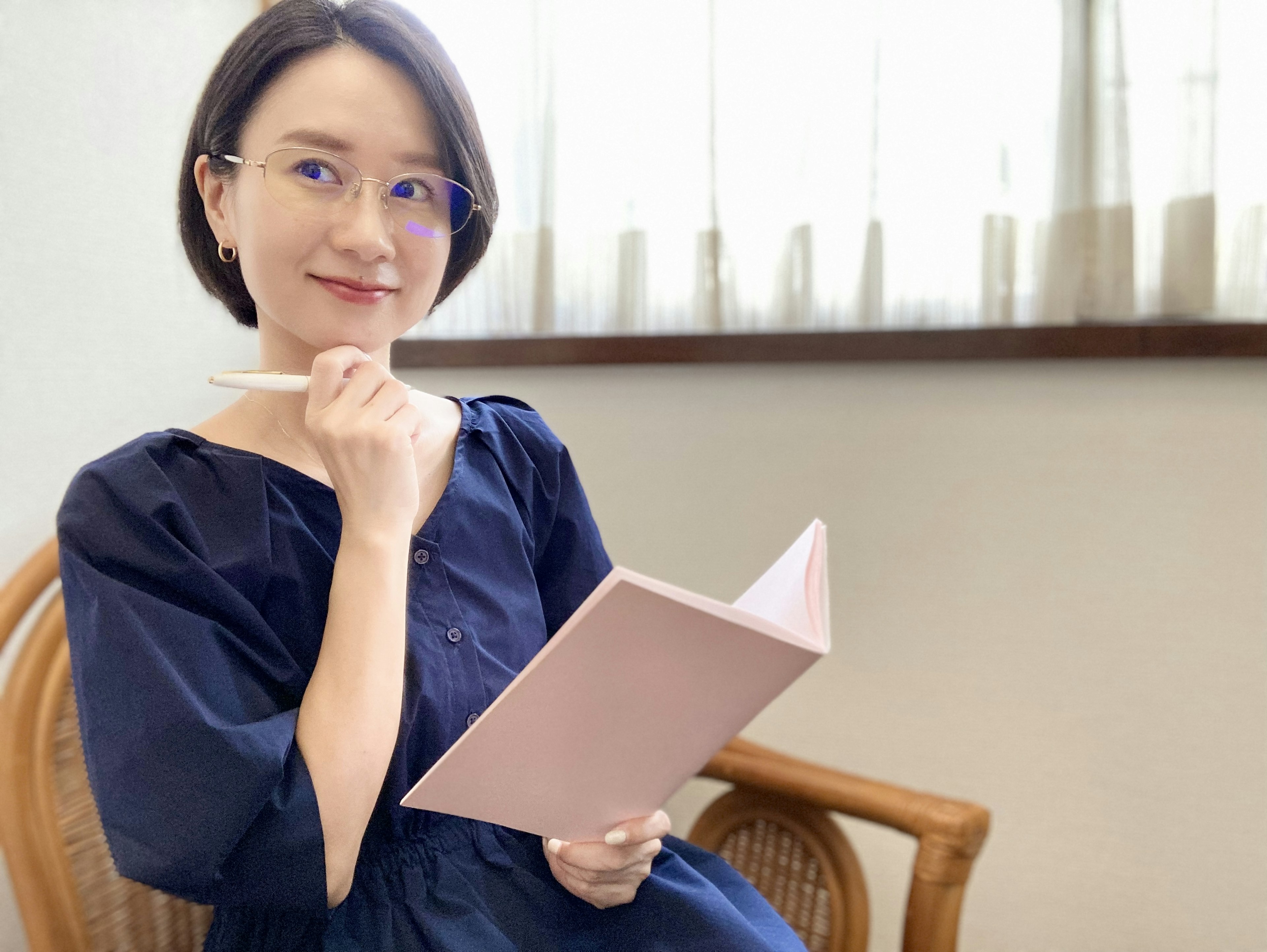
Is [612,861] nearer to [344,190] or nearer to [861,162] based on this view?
[344,190]

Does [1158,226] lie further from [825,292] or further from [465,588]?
[465,588]

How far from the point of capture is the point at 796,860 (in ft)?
3.65

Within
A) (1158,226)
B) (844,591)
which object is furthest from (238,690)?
(1158,226)

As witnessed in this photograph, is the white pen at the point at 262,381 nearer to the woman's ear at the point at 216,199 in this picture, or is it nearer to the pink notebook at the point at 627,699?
the woman's ear at the point at 216,199

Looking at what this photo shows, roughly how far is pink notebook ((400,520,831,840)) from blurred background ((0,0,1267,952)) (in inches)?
27.8

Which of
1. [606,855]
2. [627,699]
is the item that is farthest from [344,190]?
[606,855]

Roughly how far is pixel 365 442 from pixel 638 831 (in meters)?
0.36

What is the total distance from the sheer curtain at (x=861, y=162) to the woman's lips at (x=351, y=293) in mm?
666

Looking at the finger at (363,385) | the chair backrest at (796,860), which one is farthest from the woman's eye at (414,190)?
the chair backrest at (796,860)

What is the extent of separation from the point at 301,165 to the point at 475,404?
321 mm

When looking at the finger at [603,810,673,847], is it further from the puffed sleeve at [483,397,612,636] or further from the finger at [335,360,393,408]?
the finger at [335,360,393,408]

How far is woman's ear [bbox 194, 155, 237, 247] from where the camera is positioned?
0.78 metres

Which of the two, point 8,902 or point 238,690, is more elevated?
point 238,690

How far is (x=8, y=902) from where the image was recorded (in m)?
1.04
